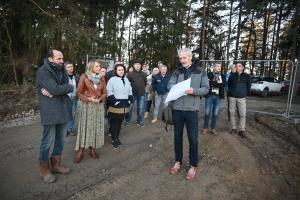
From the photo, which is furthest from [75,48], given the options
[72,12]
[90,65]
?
[90,65]

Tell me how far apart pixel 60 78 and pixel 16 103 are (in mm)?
6112

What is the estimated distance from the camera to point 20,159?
144 inches

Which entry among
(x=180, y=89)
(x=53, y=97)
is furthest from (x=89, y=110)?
(x=180, y=89)

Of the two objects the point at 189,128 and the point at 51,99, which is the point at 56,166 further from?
the point at 189,128

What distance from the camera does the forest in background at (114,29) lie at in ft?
27.7

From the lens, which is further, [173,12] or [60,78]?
[173,12]

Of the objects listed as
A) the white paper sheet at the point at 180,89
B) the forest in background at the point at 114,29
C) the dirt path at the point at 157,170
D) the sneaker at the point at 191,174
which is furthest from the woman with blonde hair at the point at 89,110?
the forest in background at the point at 114,29

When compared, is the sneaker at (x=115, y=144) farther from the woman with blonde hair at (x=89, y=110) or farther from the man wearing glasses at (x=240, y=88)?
the man wearing glasses at (x=240, y=88)

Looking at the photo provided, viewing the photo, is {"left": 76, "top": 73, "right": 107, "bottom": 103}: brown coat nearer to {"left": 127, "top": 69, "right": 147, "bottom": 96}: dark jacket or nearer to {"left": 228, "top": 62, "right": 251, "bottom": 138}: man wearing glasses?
{"left": 127, "top": 69, "right": 147, "bottom": 96}: dark jacket

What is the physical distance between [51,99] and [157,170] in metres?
2.07

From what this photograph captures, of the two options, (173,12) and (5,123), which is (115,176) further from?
(173,12)

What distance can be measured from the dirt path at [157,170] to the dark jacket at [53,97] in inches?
A: 39.3

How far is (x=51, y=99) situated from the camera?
9.14 feet

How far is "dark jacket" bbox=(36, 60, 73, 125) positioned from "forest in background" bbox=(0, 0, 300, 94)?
625 cm
